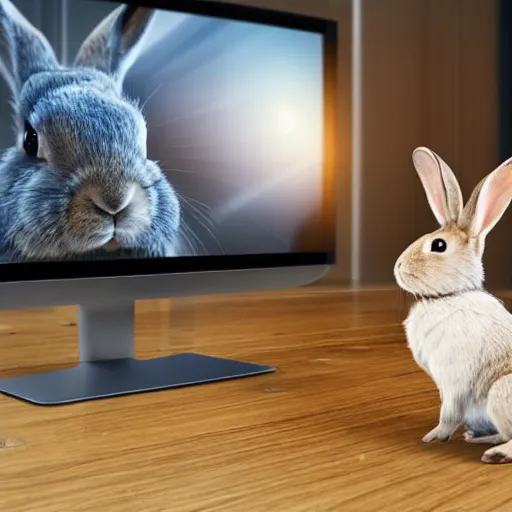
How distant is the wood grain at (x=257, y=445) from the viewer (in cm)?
54

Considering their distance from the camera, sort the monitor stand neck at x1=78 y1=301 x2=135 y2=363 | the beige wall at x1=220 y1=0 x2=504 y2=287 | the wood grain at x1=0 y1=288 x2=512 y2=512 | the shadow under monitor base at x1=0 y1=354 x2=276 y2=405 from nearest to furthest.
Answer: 1. the wood grain at x1=0 y1=288 x2=512 y2=512
2. the shadow under monitor base at x1=0 y1=354 x2=276 y2=405
3. the monitor stand neck at x1=78 y1=301 x2=135 y2=363
4. the beige wall at x1=220 y1=0 x2=504 y2=287

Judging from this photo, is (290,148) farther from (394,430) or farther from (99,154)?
(394,430)

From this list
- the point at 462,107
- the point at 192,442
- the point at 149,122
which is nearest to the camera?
the point at 192,442

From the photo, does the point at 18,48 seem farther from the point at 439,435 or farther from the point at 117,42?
the point at 439,435

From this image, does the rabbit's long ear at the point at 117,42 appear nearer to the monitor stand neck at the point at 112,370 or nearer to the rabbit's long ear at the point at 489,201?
the monitor stand neck at the point at 112,370

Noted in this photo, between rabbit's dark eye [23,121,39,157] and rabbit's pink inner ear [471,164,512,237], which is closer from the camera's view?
rabbit's pink inner ear [471,164,512,237]

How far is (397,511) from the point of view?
523mm

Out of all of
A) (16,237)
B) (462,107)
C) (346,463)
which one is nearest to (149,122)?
(16,237)

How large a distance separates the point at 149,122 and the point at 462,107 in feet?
6.21

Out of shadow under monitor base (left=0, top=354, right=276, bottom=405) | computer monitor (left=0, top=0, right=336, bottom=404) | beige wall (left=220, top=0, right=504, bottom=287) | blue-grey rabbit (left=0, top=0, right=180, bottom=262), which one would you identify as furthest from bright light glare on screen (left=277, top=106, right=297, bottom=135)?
beige wall (left=220, top=0, right=504, bottom=287)

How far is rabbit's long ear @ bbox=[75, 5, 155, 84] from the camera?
0.92 metres

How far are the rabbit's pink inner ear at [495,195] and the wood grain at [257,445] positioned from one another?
104 millimetres

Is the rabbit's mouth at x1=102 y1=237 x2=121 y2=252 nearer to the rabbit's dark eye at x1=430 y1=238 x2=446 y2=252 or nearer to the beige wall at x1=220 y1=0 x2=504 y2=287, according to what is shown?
the rabbit's dark eye at x1=430 y1=238 x2=446 y2=252

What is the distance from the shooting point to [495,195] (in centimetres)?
59
